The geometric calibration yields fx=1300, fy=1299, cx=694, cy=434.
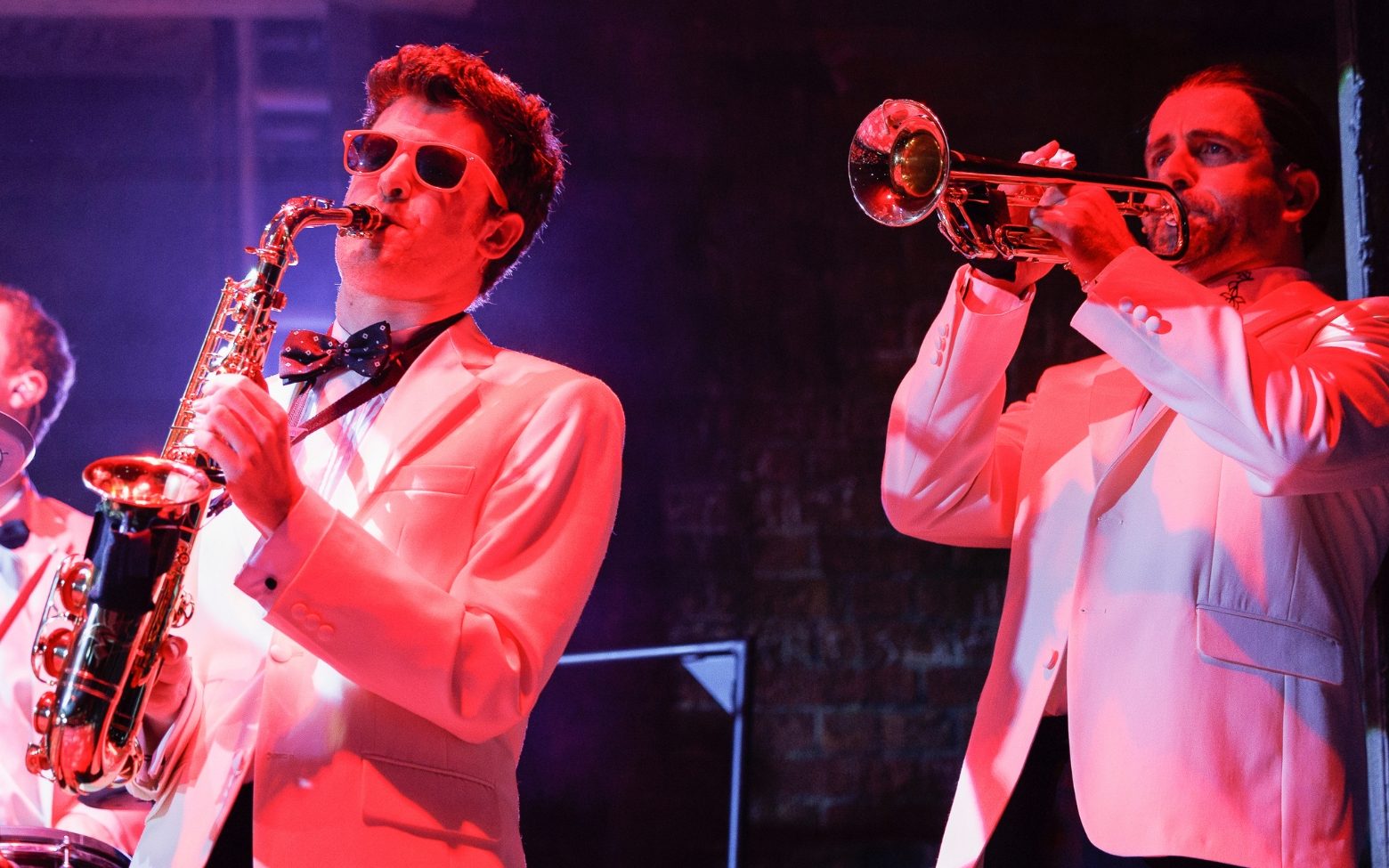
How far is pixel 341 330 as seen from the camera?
8.07 feet

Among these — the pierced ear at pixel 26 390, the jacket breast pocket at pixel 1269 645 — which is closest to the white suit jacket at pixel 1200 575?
the jacket breast pocket at pixel 1269 645

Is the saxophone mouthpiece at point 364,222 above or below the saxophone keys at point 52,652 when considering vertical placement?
above

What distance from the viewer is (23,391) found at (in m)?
4.06

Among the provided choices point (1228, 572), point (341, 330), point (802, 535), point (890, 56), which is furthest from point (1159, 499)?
point (890, 56)

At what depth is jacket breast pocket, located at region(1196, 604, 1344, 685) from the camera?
6.79 ft

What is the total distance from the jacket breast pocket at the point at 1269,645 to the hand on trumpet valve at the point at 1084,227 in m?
0.64

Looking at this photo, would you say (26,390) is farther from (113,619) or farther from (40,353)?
(113,619)

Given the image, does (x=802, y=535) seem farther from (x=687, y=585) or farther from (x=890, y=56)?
(x=890, y=56)

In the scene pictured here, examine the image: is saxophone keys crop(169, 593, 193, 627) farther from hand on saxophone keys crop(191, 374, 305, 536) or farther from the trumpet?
the trumpet

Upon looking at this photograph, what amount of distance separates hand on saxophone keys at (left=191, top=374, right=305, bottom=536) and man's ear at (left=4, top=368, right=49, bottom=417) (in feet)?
8.51

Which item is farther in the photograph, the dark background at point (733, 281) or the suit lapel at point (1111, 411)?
the dark background at point (733, 281)

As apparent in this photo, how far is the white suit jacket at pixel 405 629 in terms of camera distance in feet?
6.02

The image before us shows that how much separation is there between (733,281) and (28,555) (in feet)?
7.37

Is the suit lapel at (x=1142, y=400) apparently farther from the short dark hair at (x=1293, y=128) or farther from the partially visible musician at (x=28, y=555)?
the partially visible musician at (x=28, y=555)
